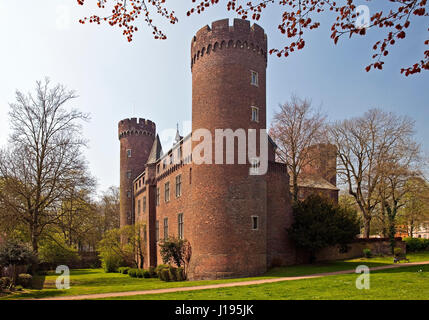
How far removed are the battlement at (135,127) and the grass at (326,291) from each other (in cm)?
3552

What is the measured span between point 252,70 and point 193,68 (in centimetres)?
418

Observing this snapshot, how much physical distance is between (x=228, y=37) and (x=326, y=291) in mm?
16729

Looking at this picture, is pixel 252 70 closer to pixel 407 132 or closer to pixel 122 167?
pixel 407 132

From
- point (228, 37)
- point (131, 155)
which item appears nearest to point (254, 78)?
point (228, 37)

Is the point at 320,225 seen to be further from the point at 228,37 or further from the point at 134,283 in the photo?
the point at 228,37

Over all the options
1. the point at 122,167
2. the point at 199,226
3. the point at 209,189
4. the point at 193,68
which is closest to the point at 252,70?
the point at 193,68

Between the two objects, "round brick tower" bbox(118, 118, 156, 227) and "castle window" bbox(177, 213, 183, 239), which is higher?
"round brick tower" bbox(118, 118, 156, 227)

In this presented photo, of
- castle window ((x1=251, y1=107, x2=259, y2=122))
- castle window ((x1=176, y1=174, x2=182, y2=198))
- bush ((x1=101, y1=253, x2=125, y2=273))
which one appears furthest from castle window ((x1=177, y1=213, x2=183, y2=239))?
bush ((x1=101, y1=253, x2=125, y2=273))

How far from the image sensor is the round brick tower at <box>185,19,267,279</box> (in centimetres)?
2197

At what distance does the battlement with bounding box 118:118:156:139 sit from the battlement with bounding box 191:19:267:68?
25.2m

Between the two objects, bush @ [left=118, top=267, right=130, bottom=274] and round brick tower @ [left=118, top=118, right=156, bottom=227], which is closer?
bush @ [left=118, top=267, right=130, bottom=274]

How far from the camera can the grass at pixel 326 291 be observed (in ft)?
40.1

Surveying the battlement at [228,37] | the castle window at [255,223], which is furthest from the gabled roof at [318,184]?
the battlement at [228,37]

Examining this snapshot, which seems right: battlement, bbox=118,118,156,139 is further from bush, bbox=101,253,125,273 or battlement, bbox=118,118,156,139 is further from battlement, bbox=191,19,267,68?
battlement, bbox=191,19,267,68
